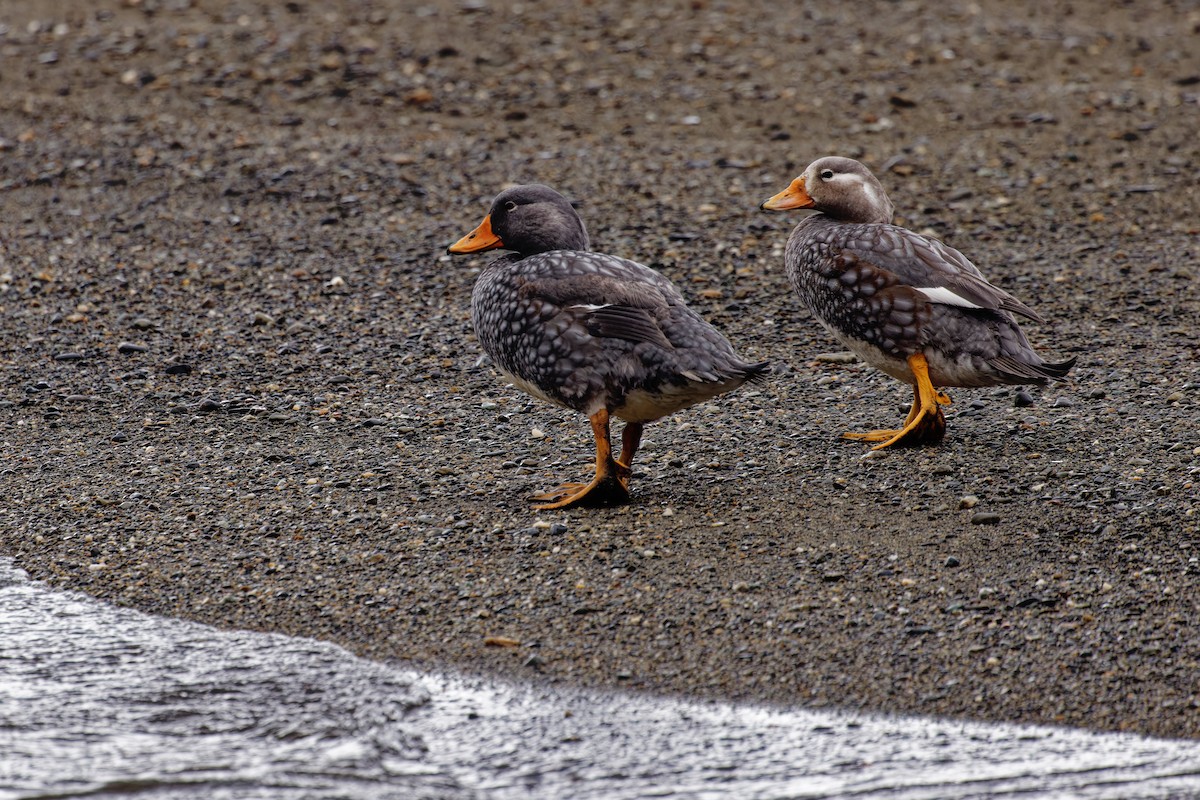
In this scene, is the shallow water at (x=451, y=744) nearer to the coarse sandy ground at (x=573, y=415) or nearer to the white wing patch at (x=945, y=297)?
the coarse sandy ground at (x=573, y=415)

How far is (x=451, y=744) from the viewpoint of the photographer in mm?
4047

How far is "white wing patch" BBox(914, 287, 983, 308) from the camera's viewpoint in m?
5.87

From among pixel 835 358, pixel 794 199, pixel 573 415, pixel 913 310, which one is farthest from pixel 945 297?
pixel 573 415

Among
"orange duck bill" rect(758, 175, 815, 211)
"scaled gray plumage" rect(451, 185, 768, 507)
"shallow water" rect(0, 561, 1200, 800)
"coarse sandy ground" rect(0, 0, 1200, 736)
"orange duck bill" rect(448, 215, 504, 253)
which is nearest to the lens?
"shallow water" rect(0, 561, 1200, 800)

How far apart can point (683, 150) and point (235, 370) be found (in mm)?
4529

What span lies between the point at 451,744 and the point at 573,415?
291 cm

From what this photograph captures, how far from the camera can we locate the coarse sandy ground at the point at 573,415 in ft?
15.6

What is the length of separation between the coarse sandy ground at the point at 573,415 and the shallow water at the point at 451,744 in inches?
7.2

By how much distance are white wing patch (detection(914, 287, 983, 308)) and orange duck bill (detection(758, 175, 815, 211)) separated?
906 millimetres

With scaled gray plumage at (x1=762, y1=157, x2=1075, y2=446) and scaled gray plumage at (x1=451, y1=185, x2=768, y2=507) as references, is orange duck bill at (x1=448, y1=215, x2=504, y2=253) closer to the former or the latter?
scaled gray plumage at (x1=451, y1=185, x2=768, y2=507)

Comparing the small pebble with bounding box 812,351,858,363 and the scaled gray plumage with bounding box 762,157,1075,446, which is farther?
the small pebble with bounding box 812,351,858,363

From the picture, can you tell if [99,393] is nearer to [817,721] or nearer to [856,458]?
[856,458]

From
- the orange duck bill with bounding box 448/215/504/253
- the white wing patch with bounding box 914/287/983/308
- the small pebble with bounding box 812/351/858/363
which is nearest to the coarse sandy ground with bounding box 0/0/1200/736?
the small pebble with bounding box 812/351/858/363

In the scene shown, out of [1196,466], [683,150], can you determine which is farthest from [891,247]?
[683,150]
